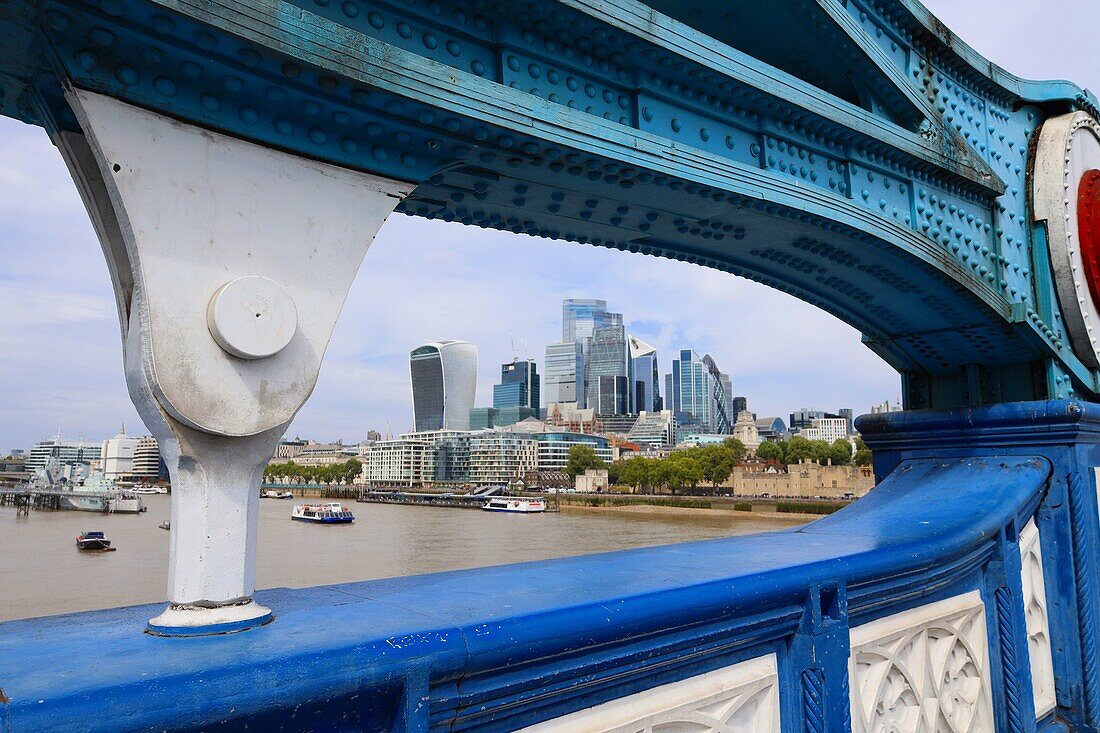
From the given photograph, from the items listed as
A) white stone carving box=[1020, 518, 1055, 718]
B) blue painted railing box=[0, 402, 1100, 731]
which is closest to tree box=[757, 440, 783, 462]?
blue painted railing box=[0, 402, 1100, 731]

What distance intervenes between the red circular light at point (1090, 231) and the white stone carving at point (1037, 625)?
1964 millimetres

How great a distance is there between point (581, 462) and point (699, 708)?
105065mm

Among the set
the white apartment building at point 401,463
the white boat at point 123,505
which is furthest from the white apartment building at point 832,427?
the white boat at point 123,505

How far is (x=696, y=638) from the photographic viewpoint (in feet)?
6.60

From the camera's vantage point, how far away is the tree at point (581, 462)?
105 meters

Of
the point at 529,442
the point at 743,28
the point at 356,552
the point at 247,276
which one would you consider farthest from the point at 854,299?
the point at 529,442

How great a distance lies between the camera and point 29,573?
1165 inches

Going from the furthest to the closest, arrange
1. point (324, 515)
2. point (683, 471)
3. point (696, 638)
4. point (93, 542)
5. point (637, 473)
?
point (637, 473), point (683, 471), point (324, 515), point (93, 542), point (696, 638)

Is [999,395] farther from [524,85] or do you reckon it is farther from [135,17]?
[135,17]

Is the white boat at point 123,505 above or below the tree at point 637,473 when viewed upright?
below

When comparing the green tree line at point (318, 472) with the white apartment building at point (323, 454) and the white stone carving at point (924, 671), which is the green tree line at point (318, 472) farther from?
the white stone carving at point (924, 671)

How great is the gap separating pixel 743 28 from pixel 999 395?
301 cm

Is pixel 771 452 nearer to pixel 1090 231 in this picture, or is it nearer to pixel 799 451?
pixel 799 451

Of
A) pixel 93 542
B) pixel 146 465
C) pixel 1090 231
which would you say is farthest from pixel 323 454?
pixel 1090 231
